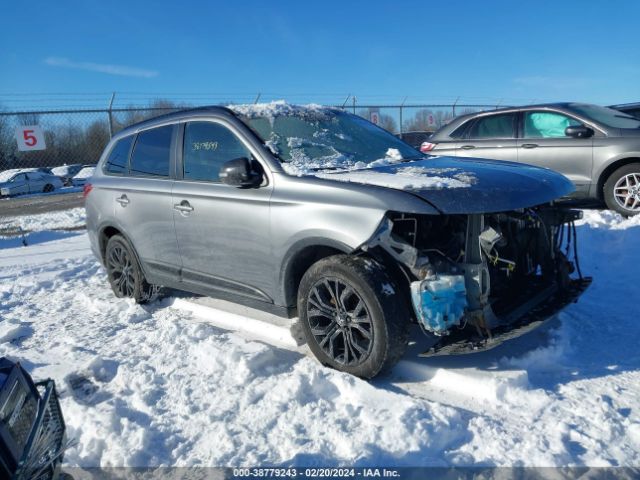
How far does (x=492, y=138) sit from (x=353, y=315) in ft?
17.9

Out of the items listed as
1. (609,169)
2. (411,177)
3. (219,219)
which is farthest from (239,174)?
(609,169)

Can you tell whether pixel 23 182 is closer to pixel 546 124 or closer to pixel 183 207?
pixel 183 207

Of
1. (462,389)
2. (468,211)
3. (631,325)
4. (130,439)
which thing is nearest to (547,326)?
(631,325)

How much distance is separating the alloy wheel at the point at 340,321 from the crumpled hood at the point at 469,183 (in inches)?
28.1

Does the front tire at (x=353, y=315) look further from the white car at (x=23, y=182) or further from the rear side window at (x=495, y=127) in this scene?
the white car at (x=23, y=182)

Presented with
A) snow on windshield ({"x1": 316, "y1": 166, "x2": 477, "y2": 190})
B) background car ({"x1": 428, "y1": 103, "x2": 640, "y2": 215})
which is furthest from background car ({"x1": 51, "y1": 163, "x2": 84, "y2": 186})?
snow on windshield ({"x1": 316, "y1": 166, "x2": 477, "y2": 190})

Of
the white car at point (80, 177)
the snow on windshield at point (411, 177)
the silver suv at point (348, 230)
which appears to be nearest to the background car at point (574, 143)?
the silver suv at point (348, 230)

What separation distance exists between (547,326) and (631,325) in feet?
2.06

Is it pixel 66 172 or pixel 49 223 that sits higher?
pixel 66 172

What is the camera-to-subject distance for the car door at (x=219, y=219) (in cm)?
366

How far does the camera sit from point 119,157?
530 cm

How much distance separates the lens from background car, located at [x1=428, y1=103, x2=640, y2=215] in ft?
21.8

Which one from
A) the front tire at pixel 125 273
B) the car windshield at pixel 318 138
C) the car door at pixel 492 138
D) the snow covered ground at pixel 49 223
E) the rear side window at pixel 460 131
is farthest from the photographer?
the snow covered ground at pixel 49 223

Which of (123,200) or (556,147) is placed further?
(556,147)
